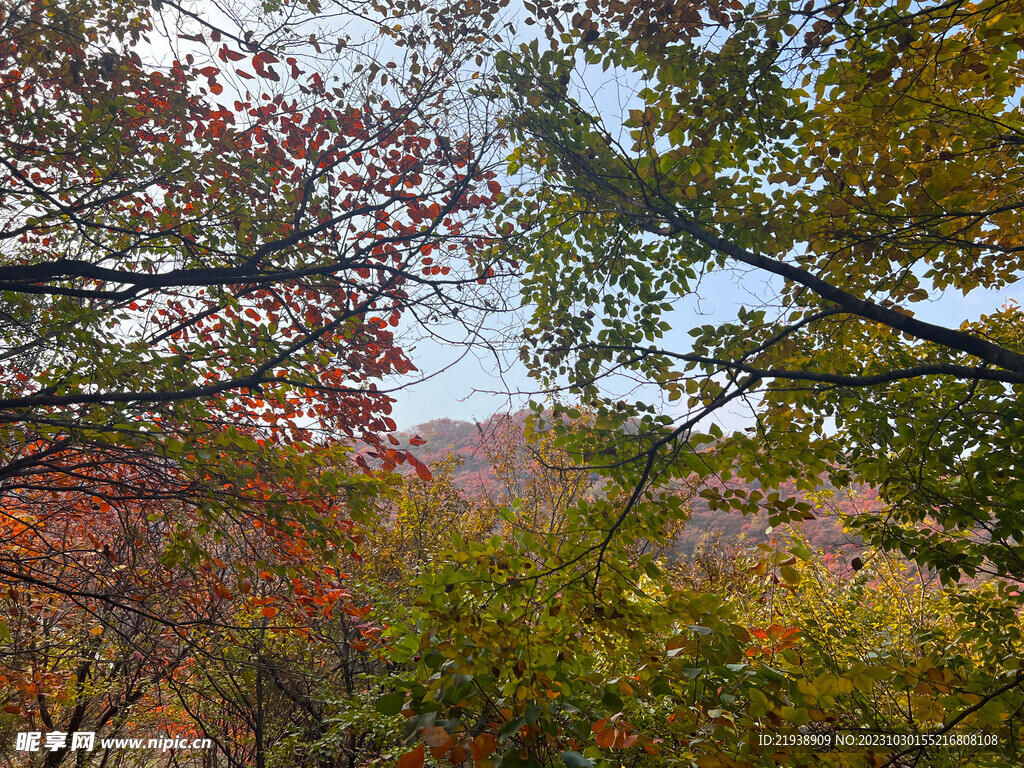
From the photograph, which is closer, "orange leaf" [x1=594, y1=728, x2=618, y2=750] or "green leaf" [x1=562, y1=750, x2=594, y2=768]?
"green leaf" [x1=562, y1=750, x2=594, y2=768]

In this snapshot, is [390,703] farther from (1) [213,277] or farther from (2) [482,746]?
(1) [213,277]

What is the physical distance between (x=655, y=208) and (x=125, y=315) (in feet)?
17.5

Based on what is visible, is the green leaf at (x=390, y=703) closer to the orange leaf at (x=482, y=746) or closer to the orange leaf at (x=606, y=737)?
the orange leaf at (x=482, y=746)

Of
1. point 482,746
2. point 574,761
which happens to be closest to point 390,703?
point 482,746

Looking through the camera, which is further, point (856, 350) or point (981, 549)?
point (856, 350)

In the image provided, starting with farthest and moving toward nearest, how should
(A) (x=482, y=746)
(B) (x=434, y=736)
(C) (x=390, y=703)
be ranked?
1. (C) (x=390, y=703)
2. (A) (x=482, y=746)
3. (B) (x=434, y=736)

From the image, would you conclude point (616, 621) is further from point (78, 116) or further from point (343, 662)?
point (343, 662)

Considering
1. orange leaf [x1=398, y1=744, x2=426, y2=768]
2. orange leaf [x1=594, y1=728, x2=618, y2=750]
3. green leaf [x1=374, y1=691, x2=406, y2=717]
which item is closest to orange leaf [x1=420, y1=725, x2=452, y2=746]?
orange leaf [x1=398, y1=744, x2=426, y2=768]

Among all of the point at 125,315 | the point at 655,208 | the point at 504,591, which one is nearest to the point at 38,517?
the point at 125,315

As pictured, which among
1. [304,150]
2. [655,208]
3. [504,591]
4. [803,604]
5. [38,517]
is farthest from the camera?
[803,604]

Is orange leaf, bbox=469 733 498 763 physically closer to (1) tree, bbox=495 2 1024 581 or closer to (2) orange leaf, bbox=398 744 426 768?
(2) orange leaf, bbox=398 744 426 768

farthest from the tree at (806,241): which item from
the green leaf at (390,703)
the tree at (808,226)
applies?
the green leaf at (390,703)

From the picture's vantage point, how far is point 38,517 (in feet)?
21.5

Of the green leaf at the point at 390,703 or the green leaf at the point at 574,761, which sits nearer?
the green leaf at the point at 574,761
